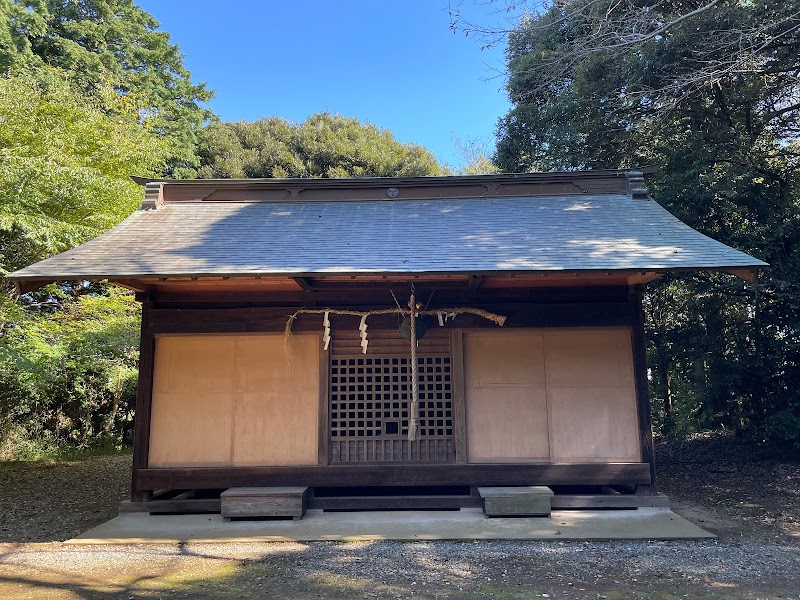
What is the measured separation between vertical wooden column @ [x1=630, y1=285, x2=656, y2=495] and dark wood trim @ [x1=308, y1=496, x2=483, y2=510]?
1967mm

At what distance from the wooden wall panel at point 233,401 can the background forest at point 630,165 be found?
9.71 ft

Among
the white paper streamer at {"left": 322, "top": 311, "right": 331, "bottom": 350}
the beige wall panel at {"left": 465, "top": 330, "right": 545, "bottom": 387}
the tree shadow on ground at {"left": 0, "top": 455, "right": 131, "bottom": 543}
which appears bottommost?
the tree shadow on ground at {"left": 0, "top": 455, "right": 131, "bottom": 543}

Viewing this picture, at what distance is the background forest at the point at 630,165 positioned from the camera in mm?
8109

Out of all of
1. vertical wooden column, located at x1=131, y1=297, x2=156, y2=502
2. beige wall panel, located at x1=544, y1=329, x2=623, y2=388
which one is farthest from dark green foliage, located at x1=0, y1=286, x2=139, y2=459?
beige wall panel, located at x1=544, y1=329, x2=623, y2=388

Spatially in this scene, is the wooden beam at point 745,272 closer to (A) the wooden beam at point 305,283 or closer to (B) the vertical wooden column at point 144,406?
(A) the wooden beam at point 305,283

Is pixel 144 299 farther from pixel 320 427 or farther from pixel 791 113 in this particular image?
pixel 791 113

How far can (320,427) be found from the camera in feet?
19.4

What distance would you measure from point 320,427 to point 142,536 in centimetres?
201

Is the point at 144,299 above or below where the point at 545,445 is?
above

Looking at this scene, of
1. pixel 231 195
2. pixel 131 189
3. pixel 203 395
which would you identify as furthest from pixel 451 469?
pixel 131 189

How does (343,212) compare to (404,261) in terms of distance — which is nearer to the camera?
(404,261)

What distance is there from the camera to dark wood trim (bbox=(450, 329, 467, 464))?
5871 millimetres

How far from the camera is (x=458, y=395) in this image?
599 centimetres

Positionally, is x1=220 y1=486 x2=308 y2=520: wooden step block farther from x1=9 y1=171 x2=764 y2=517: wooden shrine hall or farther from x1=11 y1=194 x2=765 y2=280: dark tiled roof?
x1=11 y1=194 x2=765 y2=280: dark tiled roof
